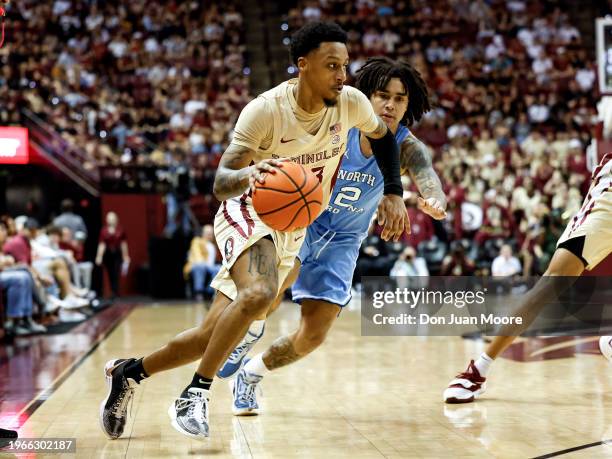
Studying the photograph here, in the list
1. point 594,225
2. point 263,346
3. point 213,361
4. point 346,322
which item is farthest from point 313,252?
point 346,322

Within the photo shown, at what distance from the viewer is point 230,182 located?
12.5 ft

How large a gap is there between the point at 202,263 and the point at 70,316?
10.3ft

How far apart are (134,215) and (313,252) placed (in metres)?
12.4

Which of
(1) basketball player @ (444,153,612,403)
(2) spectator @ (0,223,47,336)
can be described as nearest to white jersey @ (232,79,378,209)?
(1) basketball player @ (444,153,612,403)

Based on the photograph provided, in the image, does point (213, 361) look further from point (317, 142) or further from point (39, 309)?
point (39, 309)

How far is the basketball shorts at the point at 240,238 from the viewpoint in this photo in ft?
13.4

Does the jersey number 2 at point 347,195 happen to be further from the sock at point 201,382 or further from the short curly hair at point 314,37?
the sock at point 201,382

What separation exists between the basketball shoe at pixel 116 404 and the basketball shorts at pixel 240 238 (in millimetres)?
630

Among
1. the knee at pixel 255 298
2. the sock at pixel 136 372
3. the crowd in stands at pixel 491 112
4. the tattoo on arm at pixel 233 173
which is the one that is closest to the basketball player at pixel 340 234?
the sock at pixel 136 372

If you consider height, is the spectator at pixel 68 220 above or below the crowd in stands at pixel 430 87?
below

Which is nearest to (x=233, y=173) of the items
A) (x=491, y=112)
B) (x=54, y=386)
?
(x=54, y=386)

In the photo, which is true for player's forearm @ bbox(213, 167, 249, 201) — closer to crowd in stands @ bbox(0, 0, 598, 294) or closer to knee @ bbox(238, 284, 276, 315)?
knee @ bbox(238, 284, 276, 315)

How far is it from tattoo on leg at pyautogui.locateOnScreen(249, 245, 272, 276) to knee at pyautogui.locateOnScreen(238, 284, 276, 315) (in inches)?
3.1

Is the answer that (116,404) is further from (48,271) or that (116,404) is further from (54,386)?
(48,271)
